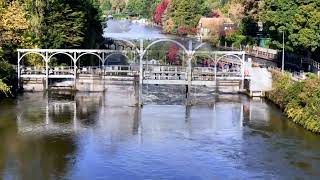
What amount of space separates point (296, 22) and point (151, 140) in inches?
860

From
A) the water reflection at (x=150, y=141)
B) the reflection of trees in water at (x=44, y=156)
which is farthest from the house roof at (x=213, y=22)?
the reflection of trees in water at (x=44, y=156)

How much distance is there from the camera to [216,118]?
41.8 m

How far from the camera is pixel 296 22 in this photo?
51.2 m

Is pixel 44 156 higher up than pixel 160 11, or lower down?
lower down

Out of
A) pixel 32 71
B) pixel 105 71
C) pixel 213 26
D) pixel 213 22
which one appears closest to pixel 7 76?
pixel 32 71

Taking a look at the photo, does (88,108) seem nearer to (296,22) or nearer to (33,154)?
(33,154)

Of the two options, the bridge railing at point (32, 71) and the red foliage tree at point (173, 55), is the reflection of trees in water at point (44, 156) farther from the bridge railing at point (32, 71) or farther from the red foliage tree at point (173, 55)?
the red foliage tree at point (173, 55)

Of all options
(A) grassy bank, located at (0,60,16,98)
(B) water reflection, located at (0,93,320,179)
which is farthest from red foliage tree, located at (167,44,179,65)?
(B) water reflection, located at (0,93,320,179)

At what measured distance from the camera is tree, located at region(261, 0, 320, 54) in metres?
49.2

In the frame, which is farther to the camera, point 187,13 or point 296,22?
point 187,13

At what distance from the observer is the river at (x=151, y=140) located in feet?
95.6

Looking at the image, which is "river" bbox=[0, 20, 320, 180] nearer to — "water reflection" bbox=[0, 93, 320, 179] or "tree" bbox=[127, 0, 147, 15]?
"water reflection" bbox=[0, 93, 320, 179]

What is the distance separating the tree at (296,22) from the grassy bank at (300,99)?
13.9 ft

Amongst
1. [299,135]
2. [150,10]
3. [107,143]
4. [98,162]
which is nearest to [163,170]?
[98,162]
